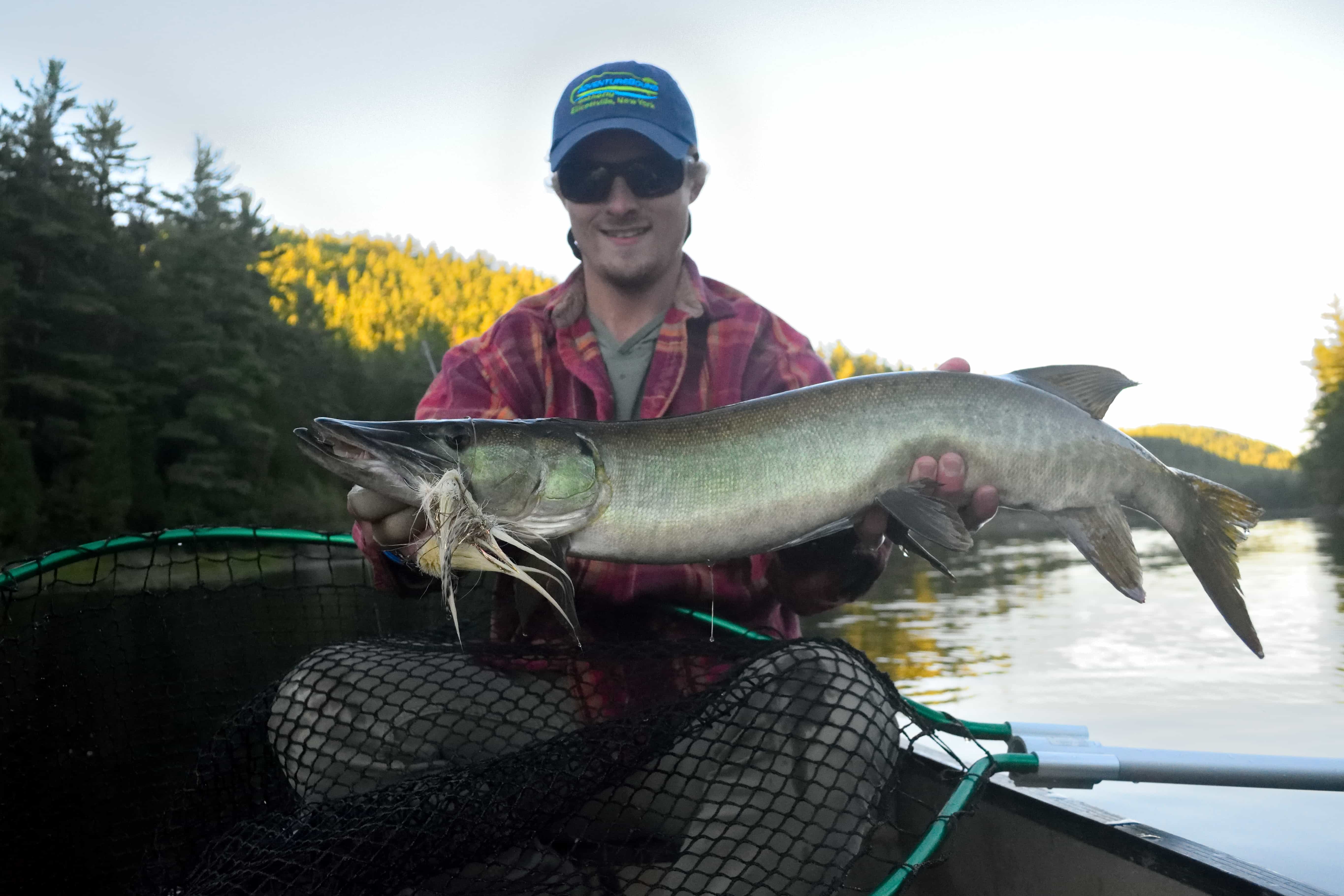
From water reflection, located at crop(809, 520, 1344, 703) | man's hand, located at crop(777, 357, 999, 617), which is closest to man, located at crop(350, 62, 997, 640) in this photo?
man's hand, located at crop(777, 357, 999, 617)

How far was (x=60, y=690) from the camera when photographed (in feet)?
10.2

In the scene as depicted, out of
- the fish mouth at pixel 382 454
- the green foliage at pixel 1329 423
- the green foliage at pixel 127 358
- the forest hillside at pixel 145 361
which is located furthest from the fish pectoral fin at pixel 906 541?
the green foliage at pixel 1329 423

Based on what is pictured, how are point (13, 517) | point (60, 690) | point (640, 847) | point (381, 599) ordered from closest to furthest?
point (640, 847) < point (60, 690) < point (381, 599) < point (13, 517)

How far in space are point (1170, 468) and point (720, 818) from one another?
4.81 feet

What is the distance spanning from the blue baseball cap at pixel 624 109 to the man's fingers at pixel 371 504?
4.66 feet

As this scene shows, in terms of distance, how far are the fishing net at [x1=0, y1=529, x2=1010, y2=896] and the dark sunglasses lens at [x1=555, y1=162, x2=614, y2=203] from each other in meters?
1.34

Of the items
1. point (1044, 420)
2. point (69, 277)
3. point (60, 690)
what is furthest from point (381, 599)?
point (69, 277)

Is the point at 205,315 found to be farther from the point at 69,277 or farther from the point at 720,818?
the point at 720,818

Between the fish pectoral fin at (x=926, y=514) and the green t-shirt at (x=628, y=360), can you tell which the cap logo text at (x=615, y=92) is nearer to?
the green t-shirt at (x=628, y=360)

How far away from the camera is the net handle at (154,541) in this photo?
2664mm

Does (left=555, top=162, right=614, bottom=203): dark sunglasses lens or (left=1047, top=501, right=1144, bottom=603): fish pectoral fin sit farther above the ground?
(left=555, top=162, right=614, bottom=203): dark sunglasses lens

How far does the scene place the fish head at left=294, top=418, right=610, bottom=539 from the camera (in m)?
2.17

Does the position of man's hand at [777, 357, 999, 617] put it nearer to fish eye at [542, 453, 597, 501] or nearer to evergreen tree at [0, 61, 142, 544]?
fish eye at [542, 453, 597, 501]

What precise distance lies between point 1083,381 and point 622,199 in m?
1.51
